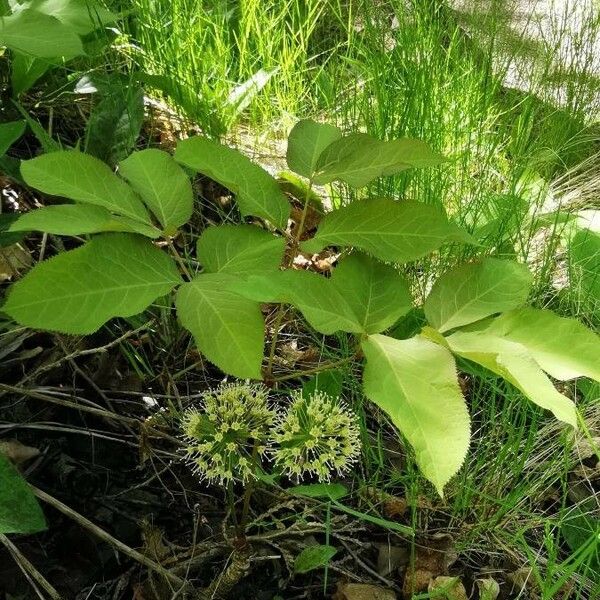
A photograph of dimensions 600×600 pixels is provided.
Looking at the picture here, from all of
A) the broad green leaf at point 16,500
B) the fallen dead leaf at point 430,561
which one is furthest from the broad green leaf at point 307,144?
the fallen dead leaf at point 430,561

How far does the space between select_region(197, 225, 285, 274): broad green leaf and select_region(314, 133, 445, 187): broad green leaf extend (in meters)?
0.12

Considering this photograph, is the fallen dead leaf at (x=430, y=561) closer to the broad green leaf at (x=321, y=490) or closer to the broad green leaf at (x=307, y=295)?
the broad green leaf at (x=321, y=490)

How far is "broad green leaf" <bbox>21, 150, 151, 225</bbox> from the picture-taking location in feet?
2.75

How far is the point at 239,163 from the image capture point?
92cm

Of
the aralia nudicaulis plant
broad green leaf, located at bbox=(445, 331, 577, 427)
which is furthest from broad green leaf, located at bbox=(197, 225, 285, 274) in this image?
broad green leaf, located at bbox=(445, 331, 577, 427)

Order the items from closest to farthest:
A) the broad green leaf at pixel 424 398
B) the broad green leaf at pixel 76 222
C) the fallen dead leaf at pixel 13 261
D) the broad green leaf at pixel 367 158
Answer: the broad green leaf at pixel 424 398
the broad green leaf at pixel 76 222
the broad green leaf at pixel 367 158
the fallen dead leaf at pixel 13 261

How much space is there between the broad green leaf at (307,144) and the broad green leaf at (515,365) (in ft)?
1.05

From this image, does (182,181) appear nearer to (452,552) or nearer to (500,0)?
(452,552)

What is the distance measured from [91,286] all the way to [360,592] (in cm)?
62

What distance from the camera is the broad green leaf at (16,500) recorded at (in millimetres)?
834

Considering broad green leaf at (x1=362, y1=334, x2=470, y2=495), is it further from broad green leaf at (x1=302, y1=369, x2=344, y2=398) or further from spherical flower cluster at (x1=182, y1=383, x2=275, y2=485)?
broad green leaf at (x1=302, y1=369, x2=344, y2=398)

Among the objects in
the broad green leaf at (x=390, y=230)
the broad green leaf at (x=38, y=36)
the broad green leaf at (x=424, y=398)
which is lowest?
the broad green leaf at (x=424, y=398)

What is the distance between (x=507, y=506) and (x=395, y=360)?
455mm

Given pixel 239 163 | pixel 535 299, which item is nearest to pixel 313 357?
pixel 535 299
